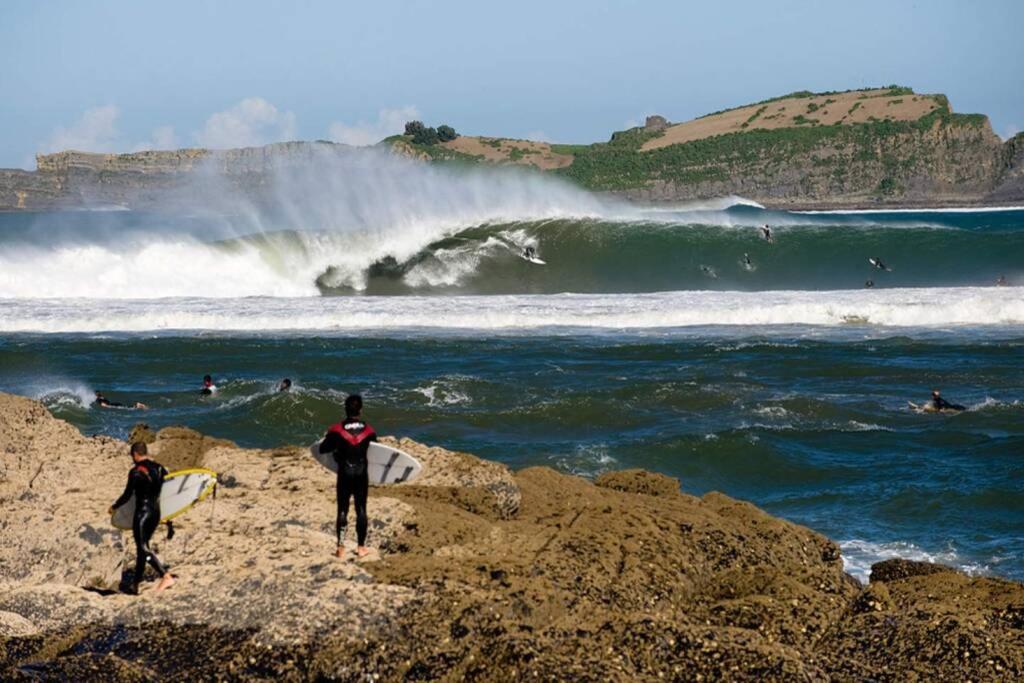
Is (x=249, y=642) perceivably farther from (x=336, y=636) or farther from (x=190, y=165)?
(x=190, y=165)

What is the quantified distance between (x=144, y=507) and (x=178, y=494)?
35 centimetres

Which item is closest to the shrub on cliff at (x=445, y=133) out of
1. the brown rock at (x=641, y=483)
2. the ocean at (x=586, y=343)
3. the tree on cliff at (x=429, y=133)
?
the tree on cliff at (x=429, y=133)


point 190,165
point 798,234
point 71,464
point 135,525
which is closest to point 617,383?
point 71,464

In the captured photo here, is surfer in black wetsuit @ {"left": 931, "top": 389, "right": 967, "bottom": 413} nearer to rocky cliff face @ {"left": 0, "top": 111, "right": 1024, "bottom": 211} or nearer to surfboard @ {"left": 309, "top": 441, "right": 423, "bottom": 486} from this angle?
surfboard @ {"left": 309, "top": 441, "right": 423, "bottom": 486}

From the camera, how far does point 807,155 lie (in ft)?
465

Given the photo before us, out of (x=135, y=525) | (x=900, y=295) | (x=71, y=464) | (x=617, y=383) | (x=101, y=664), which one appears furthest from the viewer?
(x=900, y=295)

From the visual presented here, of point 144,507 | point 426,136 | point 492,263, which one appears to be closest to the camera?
point 144,507

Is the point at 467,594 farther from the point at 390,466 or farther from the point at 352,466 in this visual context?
the point at 390,466

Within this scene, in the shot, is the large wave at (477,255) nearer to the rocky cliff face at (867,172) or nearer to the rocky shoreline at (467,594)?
the rocky shoreline at (467,594)

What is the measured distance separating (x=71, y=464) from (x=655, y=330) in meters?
20.8

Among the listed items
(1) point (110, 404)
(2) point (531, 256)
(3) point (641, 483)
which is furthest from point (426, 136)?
(3) point (641, 483)

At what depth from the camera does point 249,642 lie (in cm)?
719

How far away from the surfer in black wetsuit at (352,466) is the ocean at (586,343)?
4969mm

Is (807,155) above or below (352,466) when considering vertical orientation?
above
